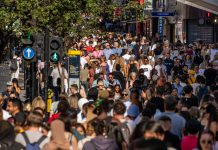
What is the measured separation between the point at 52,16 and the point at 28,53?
20.8 feet

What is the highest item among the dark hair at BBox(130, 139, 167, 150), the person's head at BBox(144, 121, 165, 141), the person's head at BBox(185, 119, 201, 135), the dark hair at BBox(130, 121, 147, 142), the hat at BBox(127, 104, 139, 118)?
the dark hair at BBox(130, 139, 167, 150)

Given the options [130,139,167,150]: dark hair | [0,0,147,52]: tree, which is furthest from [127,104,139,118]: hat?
[0,0,147,52]: tree

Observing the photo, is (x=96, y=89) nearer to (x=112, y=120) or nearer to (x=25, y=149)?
(x=112, y=120)

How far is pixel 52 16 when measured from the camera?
30.0m

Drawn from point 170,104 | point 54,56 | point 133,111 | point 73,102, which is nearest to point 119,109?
point 170,104

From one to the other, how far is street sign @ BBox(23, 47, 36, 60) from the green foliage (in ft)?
14.6

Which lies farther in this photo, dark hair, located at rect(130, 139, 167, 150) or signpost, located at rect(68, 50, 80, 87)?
signpost, located at rect(68, 50, 80, 87)

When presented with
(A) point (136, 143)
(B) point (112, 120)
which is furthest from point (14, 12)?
(A) point (136, 143)

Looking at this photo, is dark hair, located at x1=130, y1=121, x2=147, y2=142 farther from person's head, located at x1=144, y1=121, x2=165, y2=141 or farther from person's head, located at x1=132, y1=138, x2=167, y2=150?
person's head, located at x1=132, y1=138, x2=167, y2=150

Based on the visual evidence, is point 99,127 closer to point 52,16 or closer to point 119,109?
point 119,109

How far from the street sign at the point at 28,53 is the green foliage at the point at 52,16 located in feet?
14.6

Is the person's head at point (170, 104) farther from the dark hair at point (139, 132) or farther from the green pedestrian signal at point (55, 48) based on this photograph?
the green pedestrian signal at point (55, 48)

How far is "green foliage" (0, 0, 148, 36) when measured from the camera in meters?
29.4

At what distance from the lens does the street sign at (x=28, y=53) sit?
23.8 metres
